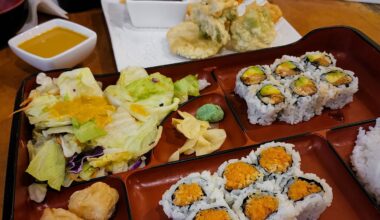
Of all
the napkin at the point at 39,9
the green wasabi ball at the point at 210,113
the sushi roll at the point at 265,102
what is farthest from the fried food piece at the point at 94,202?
the napkin at the point at 39,9

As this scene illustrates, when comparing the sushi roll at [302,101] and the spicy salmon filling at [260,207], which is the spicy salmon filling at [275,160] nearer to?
the spicy salmon filling at [260,207]

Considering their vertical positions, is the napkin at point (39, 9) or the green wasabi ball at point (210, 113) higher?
the napkin at point (39, 9)

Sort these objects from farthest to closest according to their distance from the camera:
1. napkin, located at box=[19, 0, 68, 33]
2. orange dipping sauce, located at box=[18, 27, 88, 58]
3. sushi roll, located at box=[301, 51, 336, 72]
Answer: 1. napkin, located at box=[19, 0, 68, 33]
2. orange dipping sauce, located at box=[18, 27, 88, 58]
3. sushi roll, located at box=[301, 51, 336, 72]

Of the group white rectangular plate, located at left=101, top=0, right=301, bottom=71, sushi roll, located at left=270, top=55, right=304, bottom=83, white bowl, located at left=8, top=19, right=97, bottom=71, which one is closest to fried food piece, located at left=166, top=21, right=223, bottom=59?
white rectangular plate, located at left=101, top=0, right=301, bottom=71

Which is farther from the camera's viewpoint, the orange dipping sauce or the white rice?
the orange dipping sauce

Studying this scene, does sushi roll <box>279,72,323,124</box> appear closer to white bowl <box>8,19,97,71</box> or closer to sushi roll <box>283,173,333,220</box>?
sushi roll <box>283,173,333,220</box>

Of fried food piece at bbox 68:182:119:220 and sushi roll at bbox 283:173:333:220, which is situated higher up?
sushi roll at bbox 283:173:333:220

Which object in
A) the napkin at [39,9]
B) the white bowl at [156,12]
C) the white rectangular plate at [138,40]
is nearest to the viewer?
the white rectangular plate at [138,40]

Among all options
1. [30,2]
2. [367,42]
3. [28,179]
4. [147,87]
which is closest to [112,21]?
[30,2]

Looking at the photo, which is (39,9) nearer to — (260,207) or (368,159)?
(260,207)
